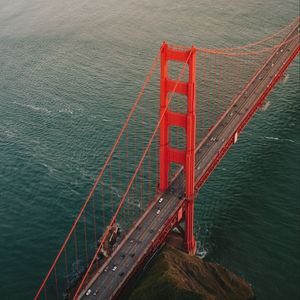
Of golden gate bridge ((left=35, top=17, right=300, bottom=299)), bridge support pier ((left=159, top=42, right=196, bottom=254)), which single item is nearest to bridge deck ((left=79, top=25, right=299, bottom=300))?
golden gate bridge ((left=35, top=17, right=300, bottom=299))

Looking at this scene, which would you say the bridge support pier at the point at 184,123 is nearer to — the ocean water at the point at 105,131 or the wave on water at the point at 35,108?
the ocean water at the point at 105,131

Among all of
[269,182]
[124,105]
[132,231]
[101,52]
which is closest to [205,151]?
[269,182]

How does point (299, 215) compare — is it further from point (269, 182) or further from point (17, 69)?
point (17, 69)

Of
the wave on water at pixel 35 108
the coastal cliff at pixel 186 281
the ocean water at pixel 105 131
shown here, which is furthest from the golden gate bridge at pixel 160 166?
the wave on water at pixel 35 108

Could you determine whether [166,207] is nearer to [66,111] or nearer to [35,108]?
[66,111]

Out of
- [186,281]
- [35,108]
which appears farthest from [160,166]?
[35,108]

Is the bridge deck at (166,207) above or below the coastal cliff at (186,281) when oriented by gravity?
above
